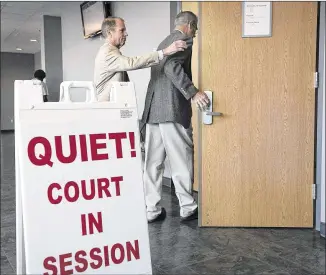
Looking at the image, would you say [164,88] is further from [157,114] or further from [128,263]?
[128,263]

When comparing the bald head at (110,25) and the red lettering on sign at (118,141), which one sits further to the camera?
the bald head at (110,25)

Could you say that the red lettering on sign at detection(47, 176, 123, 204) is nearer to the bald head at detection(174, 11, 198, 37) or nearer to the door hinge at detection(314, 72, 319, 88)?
the bald head at detection(174, 11, 198, 37)

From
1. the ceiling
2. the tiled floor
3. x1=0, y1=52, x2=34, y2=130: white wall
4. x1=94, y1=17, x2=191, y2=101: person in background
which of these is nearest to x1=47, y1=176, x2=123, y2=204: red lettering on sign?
the tiled floor

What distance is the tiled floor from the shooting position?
1.96 meters

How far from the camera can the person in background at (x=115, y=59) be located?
2.38 meters

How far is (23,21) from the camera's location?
25.9 feet

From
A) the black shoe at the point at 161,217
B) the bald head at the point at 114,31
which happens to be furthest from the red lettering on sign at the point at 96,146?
the black shoe at the point at 161,217

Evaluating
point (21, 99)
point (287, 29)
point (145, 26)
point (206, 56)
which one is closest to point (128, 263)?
point (21, 99)

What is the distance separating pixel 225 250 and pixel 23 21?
7.30m

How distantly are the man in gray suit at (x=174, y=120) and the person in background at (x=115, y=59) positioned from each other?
15 cm

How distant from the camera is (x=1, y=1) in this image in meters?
6.20

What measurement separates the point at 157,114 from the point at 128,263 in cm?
137

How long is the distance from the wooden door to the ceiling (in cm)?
456

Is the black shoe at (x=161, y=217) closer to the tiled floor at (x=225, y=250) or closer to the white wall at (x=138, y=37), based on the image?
the tiled floor at (x=225, y=250)
